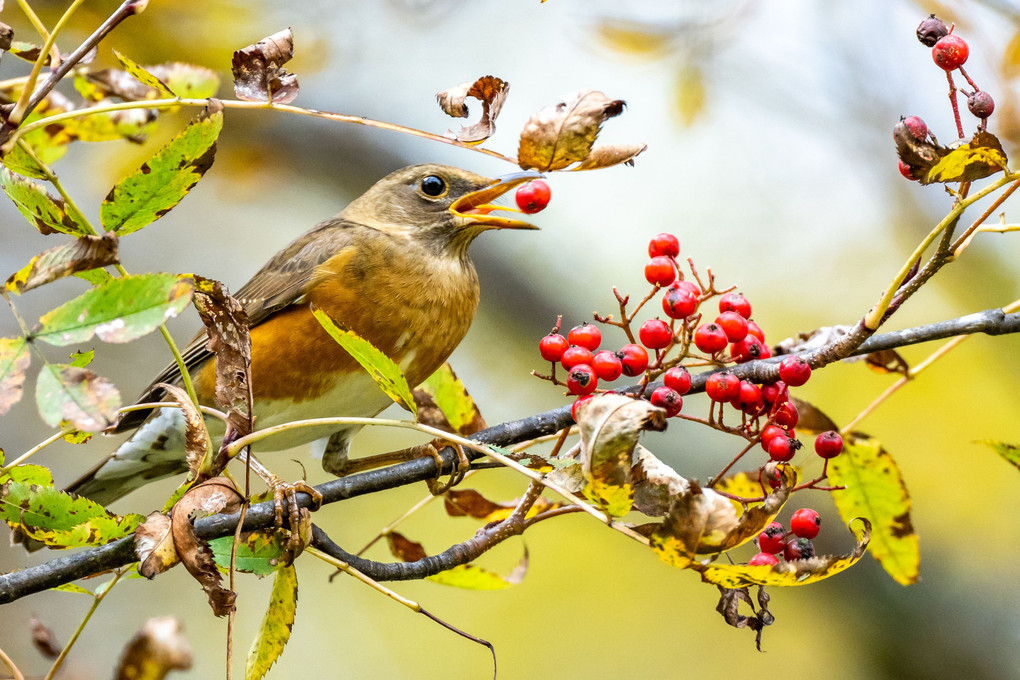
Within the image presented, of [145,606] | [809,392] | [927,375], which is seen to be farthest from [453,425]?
[145,606]

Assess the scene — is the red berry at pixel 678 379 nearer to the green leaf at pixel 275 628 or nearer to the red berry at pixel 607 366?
the red berry at pixel 607 366

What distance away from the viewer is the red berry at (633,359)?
5.46ft

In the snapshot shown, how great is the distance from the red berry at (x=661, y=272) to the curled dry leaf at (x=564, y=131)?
590mm

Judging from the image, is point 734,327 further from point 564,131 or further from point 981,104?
point 564,131

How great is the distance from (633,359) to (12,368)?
976 mm

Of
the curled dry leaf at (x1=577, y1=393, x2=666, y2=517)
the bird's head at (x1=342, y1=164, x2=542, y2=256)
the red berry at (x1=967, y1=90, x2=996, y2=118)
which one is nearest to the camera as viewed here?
the curled dry leaf at (x1=577, y1=393, x2=666, y2=517)

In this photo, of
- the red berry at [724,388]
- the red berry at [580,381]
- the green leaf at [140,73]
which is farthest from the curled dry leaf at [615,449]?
the green leaf at [140,73]

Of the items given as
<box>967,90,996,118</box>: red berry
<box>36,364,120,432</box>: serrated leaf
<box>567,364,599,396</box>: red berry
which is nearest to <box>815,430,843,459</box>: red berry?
<box>567,364,599,396</box>: red berry

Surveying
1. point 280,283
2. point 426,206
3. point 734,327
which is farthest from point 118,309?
point 426,206

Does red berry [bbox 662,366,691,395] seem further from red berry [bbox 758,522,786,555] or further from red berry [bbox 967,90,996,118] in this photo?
red berry [bbox 967,90,996,118]

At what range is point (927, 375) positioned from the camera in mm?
3951

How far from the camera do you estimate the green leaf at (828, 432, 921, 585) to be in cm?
187

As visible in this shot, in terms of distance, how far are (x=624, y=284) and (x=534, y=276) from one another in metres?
1.09

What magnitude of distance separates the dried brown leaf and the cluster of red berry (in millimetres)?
809
